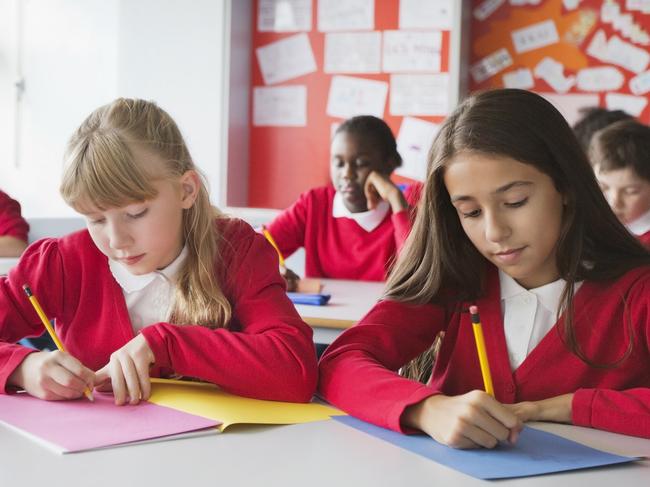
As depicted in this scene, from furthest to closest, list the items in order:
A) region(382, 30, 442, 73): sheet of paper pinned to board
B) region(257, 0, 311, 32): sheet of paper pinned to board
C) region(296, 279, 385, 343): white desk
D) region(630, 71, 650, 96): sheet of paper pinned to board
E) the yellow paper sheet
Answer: region(257, 0, 311, 32): sheet of paper pinned to board → region(382, 30, 442, 73): sheet of paper pinned to board → region(630, 71, 650, 96): sheet of paper pinned to board → region(296, 279, 385, 343): white desk → the yellow paper sheet

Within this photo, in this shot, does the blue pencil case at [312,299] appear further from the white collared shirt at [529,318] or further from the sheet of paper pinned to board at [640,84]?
the sheet of paper pinned to board at [640,84]

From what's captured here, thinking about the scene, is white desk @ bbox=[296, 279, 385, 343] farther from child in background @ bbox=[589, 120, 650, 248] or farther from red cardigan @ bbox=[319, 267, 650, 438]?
child in background @ bbox=[589, 120, 650, 248]

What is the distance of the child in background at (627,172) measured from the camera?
9.07ft

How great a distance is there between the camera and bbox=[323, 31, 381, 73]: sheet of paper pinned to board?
14.4ft

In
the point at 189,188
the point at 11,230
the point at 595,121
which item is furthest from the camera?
the point at 595,121

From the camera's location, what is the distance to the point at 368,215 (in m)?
3.29

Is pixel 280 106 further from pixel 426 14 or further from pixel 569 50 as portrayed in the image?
pixel 569 50

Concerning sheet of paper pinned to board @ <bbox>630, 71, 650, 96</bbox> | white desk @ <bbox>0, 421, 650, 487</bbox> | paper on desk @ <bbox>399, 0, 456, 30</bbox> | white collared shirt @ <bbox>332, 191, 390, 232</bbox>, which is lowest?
white desk @ <bbox>0, 421, 650, 487</bbox>

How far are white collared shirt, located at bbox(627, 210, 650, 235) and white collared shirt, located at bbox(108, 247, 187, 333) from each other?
1650mm

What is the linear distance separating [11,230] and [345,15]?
2.06 metres

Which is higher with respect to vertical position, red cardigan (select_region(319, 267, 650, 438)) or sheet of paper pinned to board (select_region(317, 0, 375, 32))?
sheet of paper pinned to board (select_region(317, 0, 375, 32))

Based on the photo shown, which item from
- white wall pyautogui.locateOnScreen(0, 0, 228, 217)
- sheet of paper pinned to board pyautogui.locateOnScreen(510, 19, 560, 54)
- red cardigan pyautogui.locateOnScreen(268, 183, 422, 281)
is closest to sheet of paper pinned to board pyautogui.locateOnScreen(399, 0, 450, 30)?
sheet of paper pinned to board pyautogui.locateOnScreen(510, 19, 560, 54)

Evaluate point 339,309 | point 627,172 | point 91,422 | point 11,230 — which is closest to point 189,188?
point 91,422

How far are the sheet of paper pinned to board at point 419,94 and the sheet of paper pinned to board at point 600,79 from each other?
59cm
